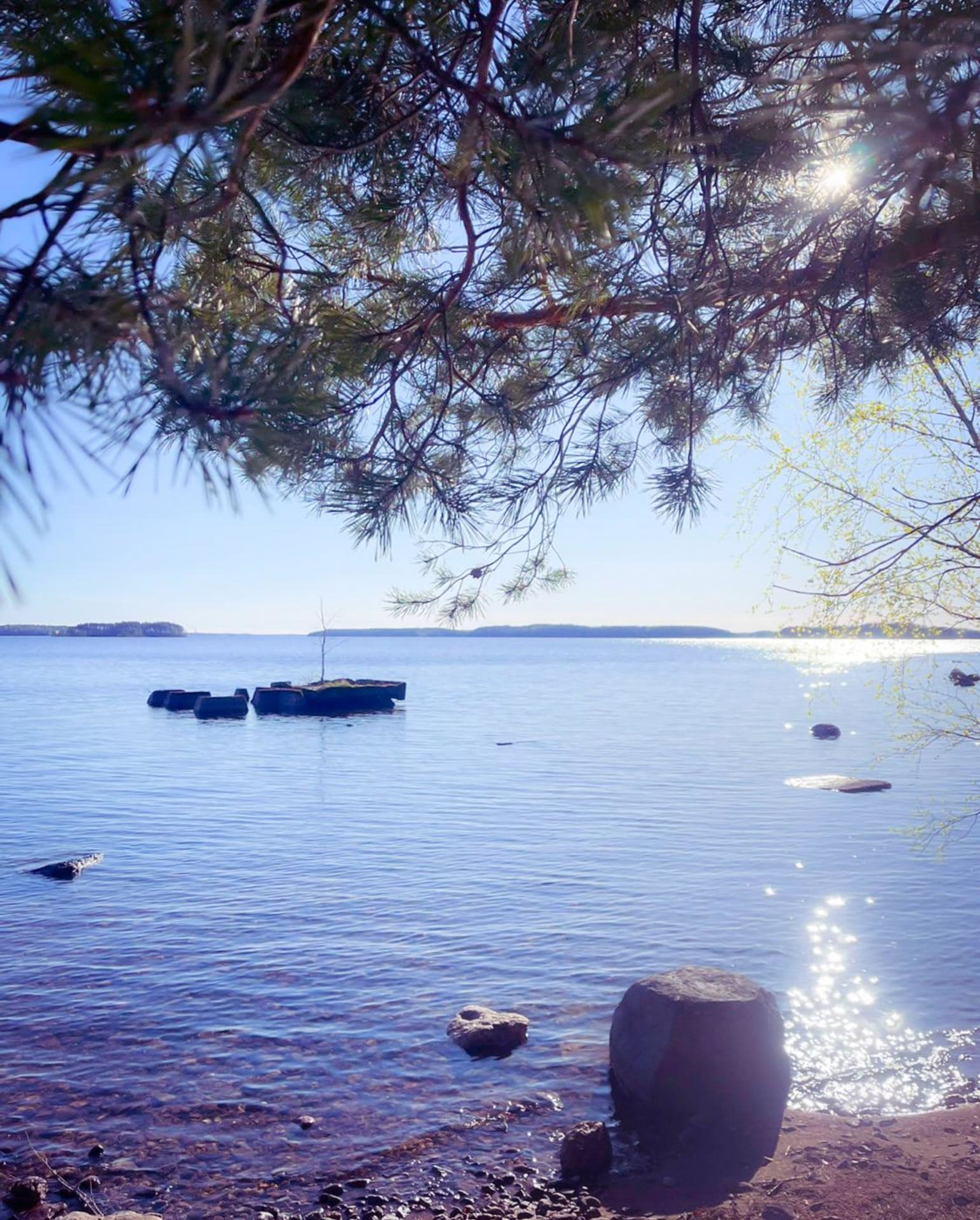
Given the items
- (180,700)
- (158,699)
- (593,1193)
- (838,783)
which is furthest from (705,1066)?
(158,699)

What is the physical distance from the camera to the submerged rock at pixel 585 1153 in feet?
20.6

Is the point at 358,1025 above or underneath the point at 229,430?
underneath

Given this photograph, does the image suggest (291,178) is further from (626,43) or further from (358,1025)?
(358,1025)

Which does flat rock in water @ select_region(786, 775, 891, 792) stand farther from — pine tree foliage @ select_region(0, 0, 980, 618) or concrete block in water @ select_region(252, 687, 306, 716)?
concrete block in water @ select_region(252, 687, 306, 716)

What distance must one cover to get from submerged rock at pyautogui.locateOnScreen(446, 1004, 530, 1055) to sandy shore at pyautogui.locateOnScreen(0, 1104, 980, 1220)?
1.74m

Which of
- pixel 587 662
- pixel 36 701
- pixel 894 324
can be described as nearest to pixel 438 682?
pixel 36 701

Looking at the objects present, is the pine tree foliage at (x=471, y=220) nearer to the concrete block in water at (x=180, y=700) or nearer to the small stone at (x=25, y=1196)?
the small stone at (x=25, y=1196)

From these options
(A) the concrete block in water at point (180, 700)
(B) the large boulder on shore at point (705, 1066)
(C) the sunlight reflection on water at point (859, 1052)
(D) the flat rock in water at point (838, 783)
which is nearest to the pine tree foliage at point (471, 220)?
(B) the large boulder on shore at point (705, 1066)

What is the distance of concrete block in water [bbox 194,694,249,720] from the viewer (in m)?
50.7

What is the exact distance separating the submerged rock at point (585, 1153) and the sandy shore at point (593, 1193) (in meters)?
0.10

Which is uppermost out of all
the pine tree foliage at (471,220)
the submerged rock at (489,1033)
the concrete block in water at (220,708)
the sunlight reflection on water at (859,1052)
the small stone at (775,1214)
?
Result: the pine tree foliage at (471,220)

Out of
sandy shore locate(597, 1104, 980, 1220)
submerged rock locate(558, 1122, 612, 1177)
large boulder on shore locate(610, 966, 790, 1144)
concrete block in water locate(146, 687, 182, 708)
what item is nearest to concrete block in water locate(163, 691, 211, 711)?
concrete block in water locate(146, 687, 182, 708)

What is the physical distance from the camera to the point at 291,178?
456 centimetres

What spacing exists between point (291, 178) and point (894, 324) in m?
3.46
